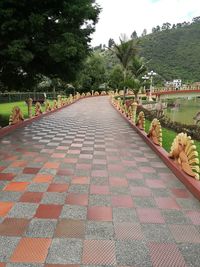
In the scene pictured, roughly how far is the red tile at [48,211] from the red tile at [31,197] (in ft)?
0.69

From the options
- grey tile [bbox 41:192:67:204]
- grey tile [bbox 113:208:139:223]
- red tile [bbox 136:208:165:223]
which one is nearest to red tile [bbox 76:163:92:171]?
grey tile [bbox 41:192:67:204]

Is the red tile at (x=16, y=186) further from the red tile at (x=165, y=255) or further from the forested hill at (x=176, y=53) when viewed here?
the forested hill at (x=176, y=53)

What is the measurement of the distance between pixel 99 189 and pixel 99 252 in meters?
1.68

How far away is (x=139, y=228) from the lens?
3.29m

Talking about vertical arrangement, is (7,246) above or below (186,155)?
below

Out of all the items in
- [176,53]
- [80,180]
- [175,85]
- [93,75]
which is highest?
[176,53]

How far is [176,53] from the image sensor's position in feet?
277

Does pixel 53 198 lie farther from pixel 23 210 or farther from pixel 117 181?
pixel 117 181

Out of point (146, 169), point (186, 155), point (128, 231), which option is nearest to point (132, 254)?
point (128, 231)

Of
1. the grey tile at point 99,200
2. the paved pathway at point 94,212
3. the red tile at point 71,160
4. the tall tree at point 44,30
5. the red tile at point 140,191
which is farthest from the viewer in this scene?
the tall tree at point 44,30

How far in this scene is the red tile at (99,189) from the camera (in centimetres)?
432

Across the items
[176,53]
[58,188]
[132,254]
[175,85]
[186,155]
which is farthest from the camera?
[176,53]

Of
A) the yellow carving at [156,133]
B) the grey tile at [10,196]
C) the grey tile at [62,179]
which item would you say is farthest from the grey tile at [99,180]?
the yellow carving at [156,133]

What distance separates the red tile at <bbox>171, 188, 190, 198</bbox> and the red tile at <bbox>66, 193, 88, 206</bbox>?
56.9 inches
